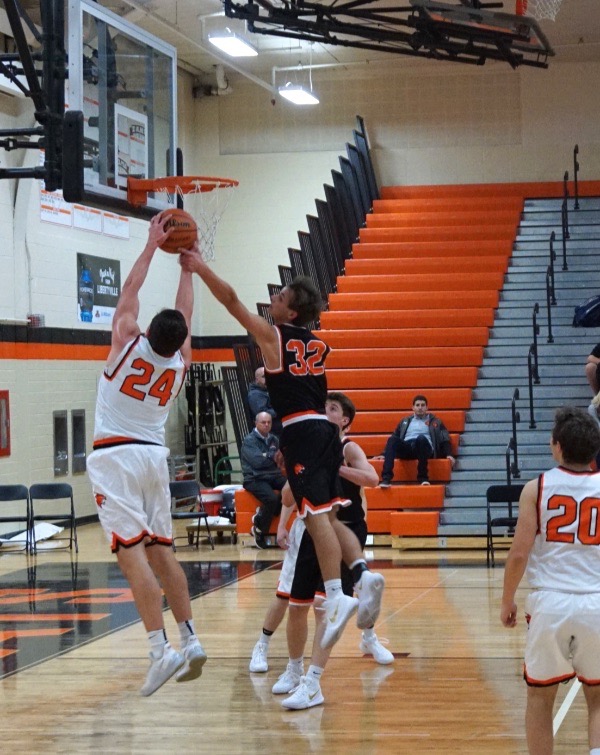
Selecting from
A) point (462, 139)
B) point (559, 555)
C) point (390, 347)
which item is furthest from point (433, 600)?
point (462, 139)

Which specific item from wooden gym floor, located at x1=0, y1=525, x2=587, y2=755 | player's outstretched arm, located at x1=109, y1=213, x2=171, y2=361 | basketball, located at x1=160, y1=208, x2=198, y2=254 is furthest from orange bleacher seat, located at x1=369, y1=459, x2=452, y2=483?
player's outstretched arm, located at x1=109, y1=213, x2=171, y2=361

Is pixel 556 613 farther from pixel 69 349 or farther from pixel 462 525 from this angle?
pixel 69 349

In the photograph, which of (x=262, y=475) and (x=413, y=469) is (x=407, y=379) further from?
(x=262, y=475)

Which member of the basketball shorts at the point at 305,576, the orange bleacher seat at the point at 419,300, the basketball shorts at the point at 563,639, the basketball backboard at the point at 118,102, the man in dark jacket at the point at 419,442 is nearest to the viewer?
the basketball shorts at the point at 563,639

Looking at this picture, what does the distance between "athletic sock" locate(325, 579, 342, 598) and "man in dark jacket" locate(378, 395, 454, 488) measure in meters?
8.62

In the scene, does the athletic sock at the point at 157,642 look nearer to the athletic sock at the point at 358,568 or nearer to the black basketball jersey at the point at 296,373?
the athletic sock at the point at 358,568

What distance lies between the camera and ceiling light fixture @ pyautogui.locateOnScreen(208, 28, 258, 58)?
16.1 m

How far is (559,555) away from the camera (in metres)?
4.59

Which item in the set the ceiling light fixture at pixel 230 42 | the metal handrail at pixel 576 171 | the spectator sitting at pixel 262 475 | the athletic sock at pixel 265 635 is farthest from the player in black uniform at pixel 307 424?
the metal handrail at pixel 576 171

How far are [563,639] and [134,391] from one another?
2.62m

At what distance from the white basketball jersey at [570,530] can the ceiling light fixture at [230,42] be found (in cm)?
1263

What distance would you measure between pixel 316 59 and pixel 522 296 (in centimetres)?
597

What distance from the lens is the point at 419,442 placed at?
49.9 feet

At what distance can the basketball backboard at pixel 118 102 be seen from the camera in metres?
7.47
